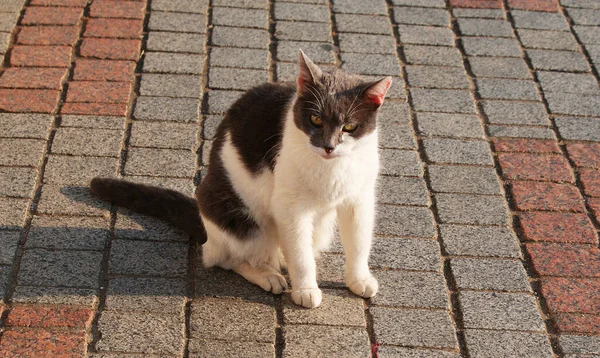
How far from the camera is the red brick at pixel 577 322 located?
3926 mm

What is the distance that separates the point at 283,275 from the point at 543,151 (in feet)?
6.03

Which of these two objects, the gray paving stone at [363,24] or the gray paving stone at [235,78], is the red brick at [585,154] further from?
the gray paving stone at [235,78]

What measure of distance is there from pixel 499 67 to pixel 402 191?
1.63m

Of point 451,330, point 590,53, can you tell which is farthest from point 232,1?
point 451,330

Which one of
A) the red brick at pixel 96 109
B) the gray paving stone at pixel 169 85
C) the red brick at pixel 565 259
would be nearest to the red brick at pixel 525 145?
the red brick at pixel 565 259

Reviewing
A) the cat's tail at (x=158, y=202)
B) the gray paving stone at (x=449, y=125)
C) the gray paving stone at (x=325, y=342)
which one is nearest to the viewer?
the gray paving stone at (x=325, y=342)

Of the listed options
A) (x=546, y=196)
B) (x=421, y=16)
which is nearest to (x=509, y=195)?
(x=546, y=196)

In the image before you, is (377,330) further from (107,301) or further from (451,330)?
(107,301)

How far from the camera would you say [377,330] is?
153 inches

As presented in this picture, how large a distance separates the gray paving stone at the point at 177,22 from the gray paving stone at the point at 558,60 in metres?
2.26

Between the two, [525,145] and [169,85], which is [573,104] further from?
[169,85]

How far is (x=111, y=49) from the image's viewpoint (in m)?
5.86

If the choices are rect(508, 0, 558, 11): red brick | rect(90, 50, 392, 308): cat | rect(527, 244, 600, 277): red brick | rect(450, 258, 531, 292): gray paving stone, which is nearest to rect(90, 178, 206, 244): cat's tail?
rect(90, 50, 392, 308): cat

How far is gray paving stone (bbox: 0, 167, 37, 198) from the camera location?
4.55m
